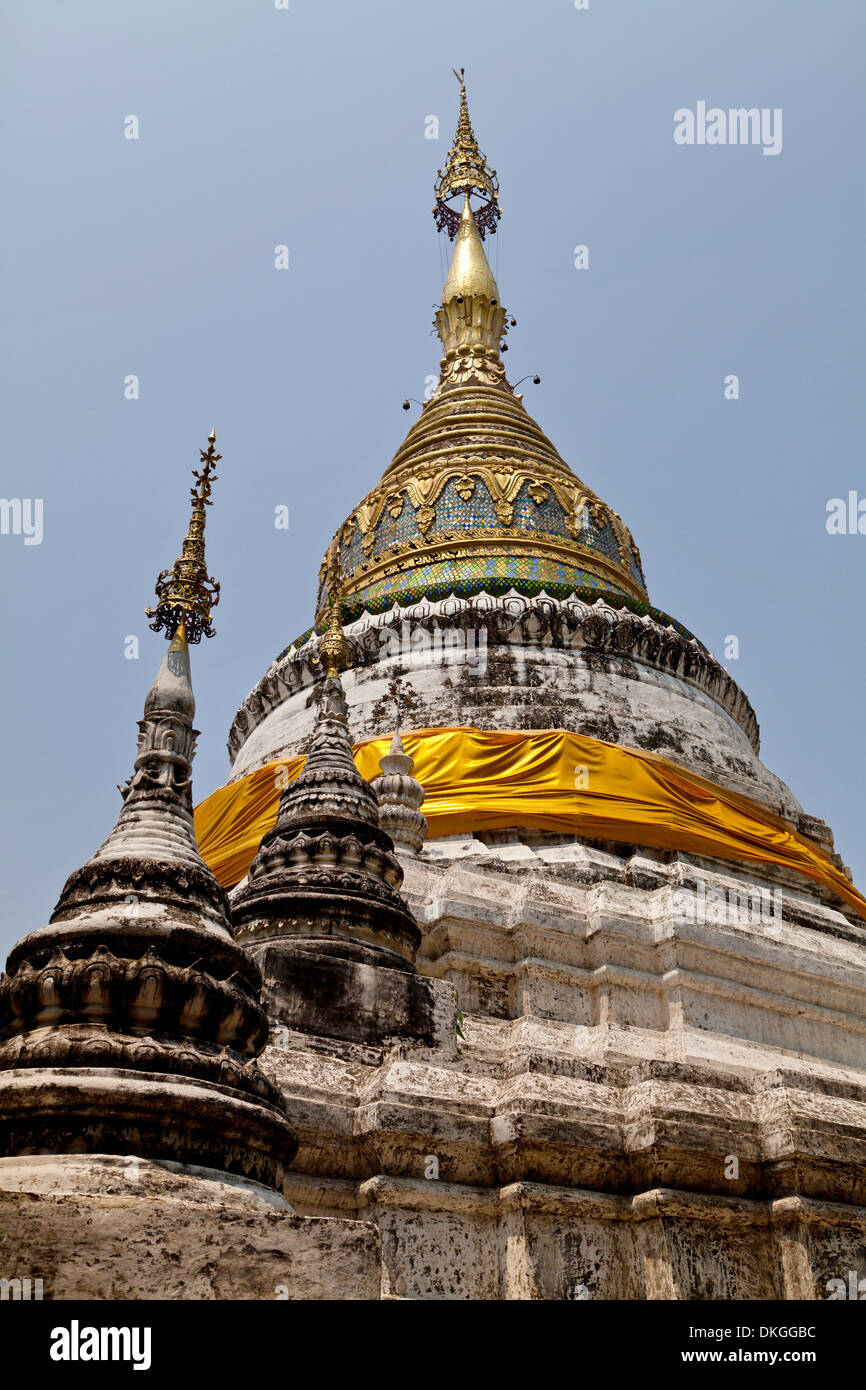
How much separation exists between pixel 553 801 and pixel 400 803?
227cm

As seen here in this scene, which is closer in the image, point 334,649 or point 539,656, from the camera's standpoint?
point 334,649

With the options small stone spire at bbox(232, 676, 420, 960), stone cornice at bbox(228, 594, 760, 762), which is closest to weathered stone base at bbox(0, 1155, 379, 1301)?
small stone spire at bbox(232, 676, 420, 960)

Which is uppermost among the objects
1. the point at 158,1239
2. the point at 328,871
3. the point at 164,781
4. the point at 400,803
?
the point at 400,803

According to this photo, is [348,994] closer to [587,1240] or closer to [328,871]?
[328,871]

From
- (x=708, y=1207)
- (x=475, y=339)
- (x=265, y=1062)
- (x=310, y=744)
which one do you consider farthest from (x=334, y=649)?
(x=475, y=339)

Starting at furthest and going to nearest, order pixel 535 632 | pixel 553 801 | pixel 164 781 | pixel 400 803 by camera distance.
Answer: pixel 535 632
pixel 553 801
pixel 400 803
pixel 164 781

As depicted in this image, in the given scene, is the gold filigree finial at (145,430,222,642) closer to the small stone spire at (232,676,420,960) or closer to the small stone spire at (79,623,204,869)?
the small stone spire at (79,623,204,869)

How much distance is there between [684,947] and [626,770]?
3979 mm

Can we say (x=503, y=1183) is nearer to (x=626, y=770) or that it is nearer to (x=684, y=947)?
(x=684, y=947)

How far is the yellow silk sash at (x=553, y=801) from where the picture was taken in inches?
546

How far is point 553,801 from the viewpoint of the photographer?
45.8ft

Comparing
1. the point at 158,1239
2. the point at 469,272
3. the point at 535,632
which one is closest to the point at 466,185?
the point at 469,272
